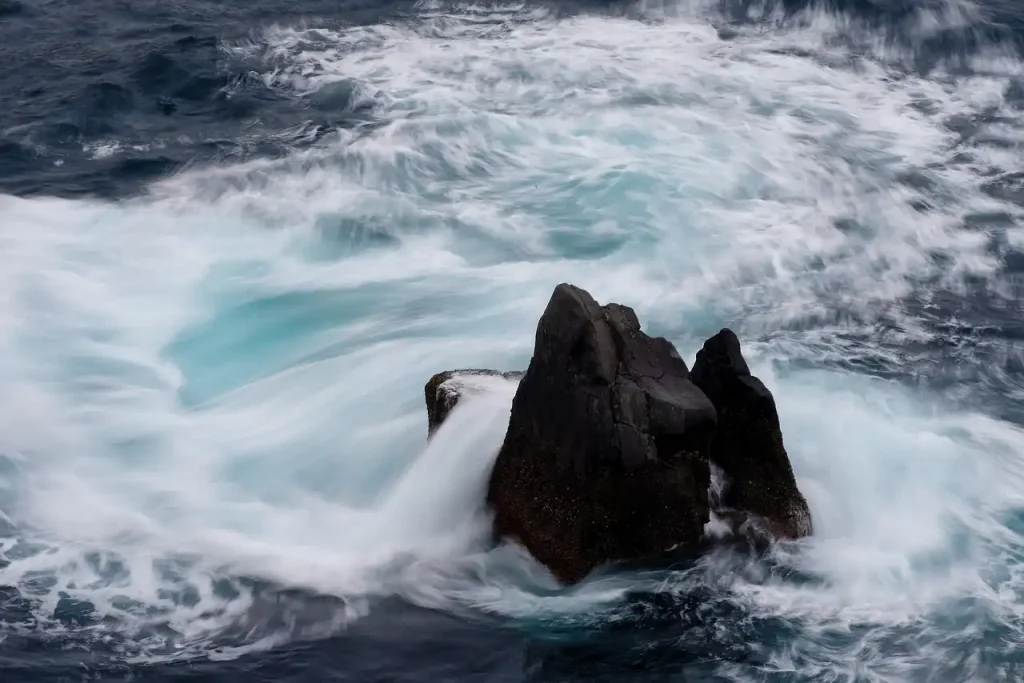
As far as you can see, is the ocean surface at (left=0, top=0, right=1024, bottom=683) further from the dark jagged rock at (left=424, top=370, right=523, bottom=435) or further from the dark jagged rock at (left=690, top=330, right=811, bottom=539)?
the dark jagged rock at (left=690, top=330, right=811, bottom=539)

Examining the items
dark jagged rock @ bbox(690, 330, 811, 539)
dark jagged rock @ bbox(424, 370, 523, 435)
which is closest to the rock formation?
dark jagged rock @ bbox(690, 330, 811, 539)

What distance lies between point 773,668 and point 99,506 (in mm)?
5441

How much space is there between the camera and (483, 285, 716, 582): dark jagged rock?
773 centimetres

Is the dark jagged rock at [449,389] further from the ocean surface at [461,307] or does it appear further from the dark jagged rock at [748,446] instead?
the dark jagged rock at [748,446]

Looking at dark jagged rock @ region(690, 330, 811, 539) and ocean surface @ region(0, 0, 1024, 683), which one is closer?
ocean surface @ region(0, 0, 1024, 683)

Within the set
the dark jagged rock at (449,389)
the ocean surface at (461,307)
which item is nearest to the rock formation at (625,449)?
the ocean surface at (461,307)

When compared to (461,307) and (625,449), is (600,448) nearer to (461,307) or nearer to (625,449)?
(625,449)

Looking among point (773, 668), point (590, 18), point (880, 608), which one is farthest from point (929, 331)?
point (590, 18)

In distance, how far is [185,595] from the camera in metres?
8.03

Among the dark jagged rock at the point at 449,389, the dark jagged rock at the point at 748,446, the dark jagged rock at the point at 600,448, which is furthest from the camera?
the dark jagged rock at the point at 449,389

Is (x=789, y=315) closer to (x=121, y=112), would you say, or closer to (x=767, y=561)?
(x=767, y=561)

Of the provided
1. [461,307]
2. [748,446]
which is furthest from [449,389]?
[461,307]

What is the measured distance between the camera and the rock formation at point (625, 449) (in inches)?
306

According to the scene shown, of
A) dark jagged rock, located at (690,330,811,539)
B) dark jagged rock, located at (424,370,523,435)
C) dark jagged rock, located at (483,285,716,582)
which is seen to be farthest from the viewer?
dark jagged rock, located at (424,370,523,435)
